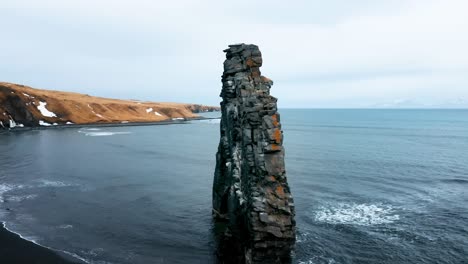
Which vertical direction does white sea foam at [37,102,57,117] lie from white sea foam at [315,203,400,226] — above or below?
above

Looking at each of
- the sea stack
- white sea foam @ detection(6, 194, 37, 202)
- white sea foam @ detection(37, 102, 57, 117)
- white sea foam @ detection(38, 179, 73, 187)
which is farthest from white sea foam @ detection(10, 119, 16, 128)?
the sea stack

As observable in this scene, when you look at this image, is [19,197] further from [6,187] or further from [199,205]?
[199,205]

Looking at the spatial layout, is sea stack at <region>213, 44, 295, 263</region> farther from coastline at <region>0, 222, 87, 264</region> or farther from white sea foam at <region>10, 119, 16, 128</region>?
white sea foam at <region>10, 119, 16, 128</region>

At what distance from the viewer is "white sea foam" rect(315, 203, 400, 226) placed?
47062 mm

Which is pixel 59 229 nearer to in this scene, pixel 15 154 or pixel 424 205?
pixel 424 205

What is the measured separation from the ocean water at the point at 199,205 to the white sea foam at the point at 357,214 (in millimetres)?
129

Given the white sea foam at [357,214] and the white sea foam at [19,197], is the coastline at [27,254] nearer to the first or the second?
the white sea foam at [19,197]

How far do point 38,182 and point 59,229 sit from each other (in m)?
27.9

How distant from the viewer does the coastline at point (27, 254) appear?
35.6 meters

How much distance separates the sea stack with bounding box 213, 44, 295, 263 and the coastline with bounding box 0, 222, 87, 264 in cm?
1524

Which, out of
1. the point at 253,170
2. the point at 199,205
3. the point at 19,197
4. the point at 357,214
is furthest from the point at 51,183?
the point at 357,214

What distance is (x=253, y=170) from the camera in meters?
38.0

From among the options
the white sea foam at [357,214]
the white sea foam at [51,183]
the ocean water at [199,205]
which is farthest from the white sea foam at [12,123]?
the white sea foam at [357,214]

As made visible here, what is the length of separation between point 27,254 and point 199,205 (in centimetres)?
2338
